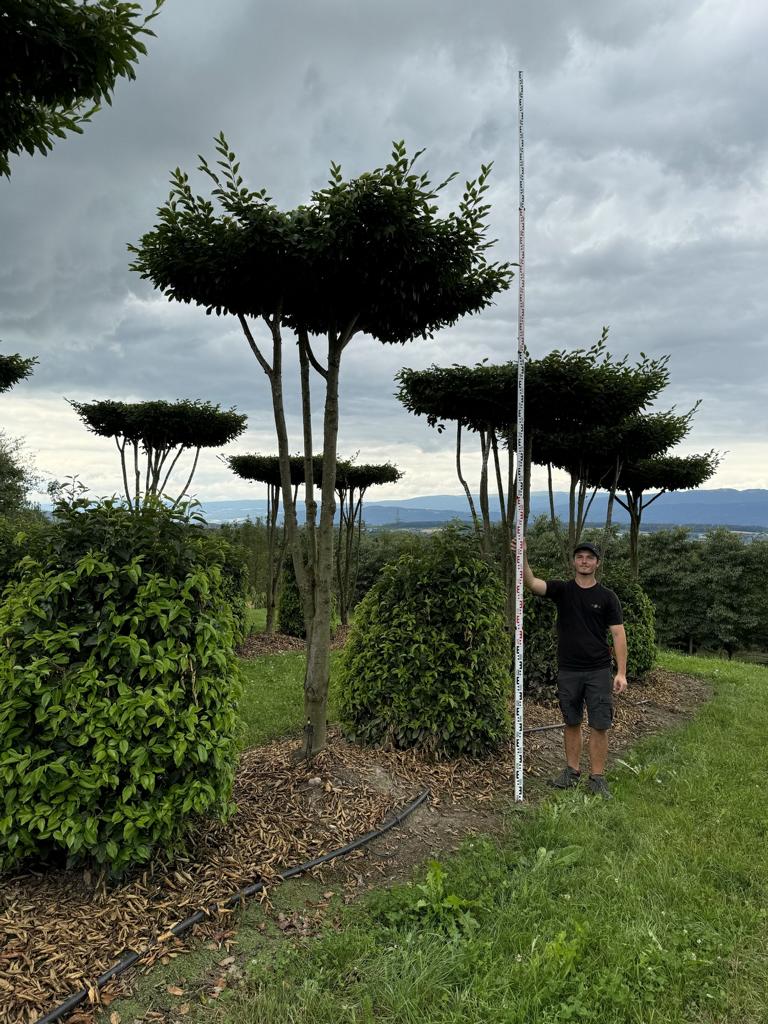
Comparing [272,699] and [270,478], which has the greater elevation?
[270,478]

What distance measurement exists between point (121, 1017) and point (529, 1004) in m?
1.56

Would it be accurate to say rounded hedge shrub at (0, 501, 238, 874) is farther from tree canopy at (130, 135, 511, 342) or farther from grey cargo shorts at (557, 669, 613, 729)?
grey cargo shorts at (557, 669, 613, 729)

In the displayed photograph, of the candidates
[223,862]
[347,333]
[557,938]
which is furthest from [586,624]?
[223,862]

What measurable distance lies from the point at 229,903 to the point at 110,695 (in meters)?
1.19

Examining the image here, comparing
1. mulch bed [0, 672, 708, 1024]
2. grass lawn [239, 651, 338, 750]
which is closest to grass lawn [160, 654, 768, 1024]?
mulch bed [0, 672, 708, 1024]

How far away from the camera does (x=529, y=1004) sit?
2.23 meters

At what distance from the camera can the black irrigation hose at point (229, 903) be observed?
2.19m

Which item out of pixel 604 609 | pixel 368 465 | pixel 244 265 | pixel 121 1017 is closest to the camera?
pixel 121 1017

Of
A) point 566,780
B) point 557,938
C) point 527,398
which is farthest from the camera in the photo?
point 527,398

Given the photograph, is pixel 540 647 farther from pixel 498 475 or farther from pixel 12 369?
pixel 12 369

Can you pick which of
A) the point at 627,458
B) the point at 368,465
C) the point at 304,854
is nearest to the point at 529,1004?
the point at 304,854

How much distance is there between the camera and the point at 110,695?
110 inches

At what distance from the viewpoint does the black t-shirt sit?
4.68 metres

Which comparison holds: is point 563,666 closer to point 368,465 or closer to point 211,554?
point 211,554
